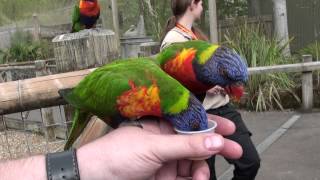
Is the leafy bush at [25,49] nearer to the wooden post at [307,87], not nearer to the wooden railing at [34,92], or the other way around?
the wooden post at [307,87]

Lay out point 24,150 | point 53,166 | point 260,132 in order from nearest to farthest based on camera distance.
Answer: point 53,166, point 24,150, point 260,132

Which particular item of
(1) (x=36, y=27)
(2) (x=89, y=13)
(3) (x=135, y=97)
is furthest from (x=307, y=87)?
(1) (x=36, y=27)

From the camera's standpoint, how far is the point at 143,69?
4.67 feet

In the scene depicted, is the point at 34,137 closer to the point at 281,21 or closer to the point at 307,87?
the point at 307,87

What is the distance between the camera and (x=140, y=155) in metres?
1.17

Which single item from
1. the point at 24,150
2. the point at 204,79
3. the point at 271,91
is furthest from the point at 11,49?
the point at 204,79

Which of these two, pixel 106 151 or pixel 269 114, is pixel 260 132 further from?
pixel 106 151

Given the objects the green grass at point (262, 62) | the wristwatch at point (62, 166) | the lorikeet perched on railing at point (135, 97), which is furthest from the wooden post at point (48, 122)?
the green grass at point (262, 62)

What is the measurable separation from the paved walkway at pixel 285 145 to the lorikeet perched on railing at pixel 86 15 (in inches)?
83.2

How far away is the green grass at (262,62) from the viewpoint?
19.2ft

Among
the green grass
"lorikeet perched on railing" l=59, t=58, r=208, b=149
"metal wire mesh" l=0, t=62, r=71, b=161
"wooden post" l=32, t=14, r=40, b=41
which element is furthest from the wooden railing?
"wooden post" l=32, t=14, r=40, b=41

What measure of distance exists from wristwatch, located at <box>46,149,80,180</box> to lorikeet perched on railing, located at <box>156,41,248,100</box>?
66 centimetres

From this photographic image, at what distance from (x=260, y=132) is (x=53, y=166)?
408 cm

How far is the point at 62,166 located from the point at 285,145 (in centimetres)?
364
